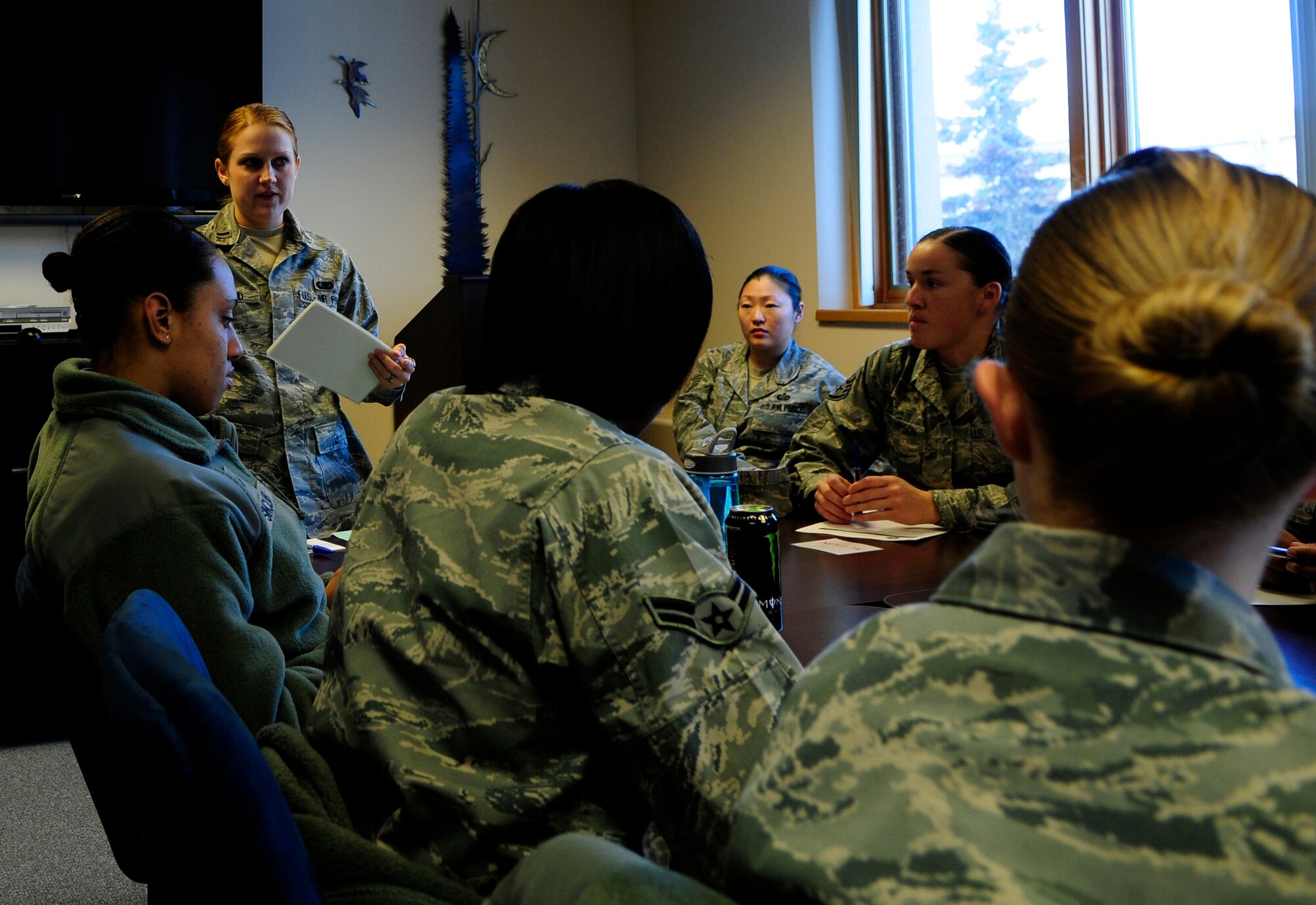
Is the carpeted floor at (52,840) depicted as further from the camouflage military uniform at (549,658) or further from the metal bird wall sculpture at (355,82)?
the metal bird wall sculpture at (355,82)

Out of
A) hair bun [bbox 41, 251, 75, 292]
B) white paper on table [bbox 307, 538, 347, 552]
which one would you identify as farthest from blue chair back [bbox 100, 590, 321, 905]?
white paper on table [bbox 307, 538, 347, 552]

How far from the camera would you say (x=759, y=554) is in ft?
4.99

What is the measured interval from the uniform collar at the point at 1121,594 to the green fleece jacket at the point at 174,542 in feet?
3.32

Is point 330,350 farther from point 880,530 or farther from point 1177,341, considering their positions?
point 1177,341

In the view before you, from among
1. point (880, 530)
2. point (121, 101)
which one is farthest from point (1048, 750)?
point (121, 101)

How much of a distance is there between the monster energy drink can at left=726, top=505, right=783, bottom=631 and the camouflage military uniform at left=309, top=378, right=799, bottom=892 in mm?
544

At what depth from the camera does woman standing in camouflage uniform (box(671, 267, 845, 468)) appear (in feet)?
12.6

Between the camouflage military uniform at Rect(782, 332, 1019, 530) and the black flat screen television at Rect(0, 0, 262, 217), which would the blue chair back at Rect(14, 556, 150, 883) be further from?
the black flat screen television at Rect(0, 0, 262, 217)

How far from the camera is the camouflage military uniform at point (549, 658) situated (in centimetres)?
91

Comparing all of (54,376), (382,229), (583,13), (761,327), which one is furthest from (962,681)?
(583,13)

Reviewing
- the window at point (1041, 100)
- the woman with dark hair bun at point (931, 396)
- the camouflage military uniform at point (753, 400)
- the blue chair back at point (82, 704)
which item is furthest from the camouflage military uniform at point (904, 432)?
the blue chair back at point (82, 704)

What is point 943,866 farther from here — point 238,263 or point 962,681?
point 238,263

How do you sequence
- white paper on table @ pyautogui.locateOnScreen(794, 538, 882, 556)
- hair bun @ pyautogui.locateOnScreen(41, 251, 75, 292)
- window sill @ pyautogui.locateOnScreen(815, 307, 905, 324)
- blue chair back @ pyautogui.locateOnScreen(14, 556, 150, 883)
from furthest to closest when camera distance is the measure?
window sill @ pyautogui.locateOnScreen(815, 307, 905, 324) → white paper on table @ pyautogui.locateOnScreen(794, 538, 882, 556) → hair bun @ pyautogui.locateOnScreen(41, 251, 75, 292) → blue chair back @ pyautogui.locateOnScreen(14, 556, 150, 883)

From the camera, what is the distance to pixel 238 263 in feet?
9.78
